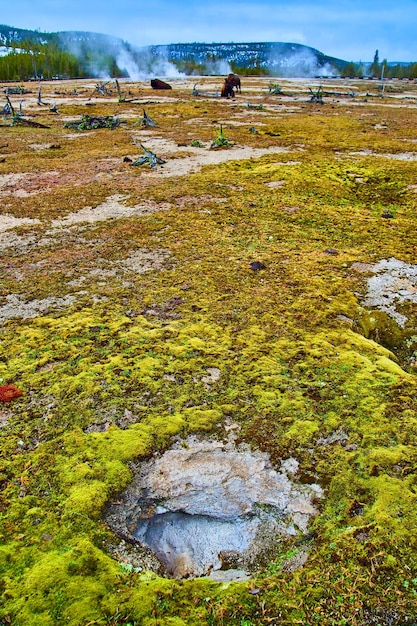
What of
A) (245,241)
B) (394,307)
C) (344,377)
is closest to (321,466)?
(344,377)

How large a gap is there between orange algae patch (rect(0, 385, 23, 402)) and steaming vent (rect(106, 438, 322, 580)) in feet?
5.54

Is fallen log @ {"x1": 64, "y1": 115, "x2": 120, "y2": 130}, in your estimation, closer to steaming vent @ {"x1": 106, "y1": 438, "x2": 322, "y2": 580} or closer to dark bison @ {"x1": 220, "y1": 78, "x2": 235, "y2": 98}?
steaming vent @ {"x1": 106, "y1": 438, "x2": 322, "y2": 580}

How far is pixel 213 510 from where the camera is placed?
11.3 feet

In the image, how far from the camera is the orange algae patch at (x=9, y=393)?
4467 mm

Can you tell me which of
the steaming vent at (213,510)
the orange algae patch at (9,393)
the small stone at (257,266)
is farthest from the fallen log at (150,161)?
the steaming vent at (213,510)

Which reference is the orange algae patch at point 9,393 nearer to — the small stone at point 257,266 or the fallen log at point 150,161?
the small stone at point 257,266

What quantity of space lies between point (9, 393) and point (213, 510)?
2502mm

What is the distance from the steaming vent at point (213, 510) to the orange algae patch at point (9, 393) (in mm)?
1687

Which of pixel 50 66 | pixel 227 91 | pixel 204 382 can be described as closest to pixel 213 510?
pixel 204 382

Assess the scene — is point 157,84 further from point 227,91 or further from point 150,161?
point 150,161

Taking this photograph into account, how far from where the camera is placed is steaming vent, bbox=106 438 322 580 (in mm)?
3129

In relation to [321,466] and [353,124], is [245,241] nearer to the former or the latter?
[321,466]

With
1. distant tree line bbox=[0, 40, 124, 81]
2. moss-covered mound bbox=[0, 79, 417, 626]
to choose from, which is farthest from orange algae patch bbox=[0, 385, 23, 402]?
distant tree line bbox=[0, 40, 124, 81]

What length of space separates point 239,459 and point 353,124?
84.7ft
